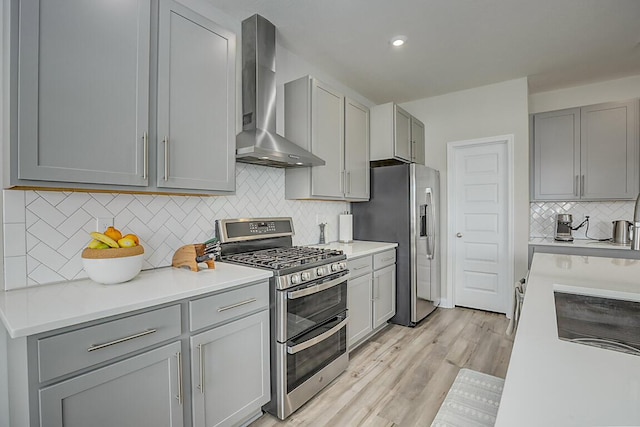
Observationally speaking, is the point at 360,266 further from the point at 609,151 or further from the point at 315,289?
the point at 609,151

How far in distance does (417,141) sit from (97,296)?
3.77 m

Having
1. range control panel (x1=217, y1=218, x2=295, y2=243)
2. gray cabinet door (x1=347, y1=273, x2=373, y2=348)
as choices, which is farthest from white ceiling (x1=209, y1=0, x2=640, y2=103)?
gray cabinet door (x1=347, y1=273, x2=373, y2=348)

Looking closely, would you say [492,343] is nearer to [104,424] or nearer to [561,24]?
[561,24]

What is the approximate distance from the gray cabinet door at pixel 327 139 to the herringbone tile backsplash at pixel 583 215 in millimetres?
2768

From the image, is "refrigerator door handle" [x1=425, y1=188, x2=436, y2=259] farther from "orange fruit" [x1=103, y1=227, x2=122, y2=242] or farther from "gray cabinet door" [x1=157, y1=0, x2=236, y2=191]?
"orange fruit" [x1=103, y1=227, x2=122, y2=242]

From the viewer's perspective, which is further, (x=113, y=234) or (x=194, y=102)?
(x=194, y=102)

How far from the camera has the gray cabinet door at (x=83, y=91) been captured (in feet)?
4.12

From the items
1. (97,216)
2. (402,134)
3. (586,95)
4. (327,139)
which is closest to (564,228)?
(586,95)

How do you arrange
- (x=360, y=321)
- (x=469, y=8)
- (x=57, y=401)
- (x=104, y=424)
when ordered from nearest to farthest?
(x=57, y=401), (x=104, y=424), (x=469, y=8), (x=360, y=321)

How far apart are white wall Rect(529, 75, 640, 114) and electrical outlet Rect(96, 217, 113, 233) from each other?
4888 millimetres

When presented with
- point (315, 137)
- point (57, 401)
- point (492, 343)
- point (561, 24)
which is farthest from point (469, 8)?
point (57, 401)

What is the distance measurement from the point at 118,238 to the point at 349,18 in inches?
88.5

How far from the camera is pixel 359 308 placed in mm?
2789

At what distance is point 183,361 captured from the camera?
1.46 meters
